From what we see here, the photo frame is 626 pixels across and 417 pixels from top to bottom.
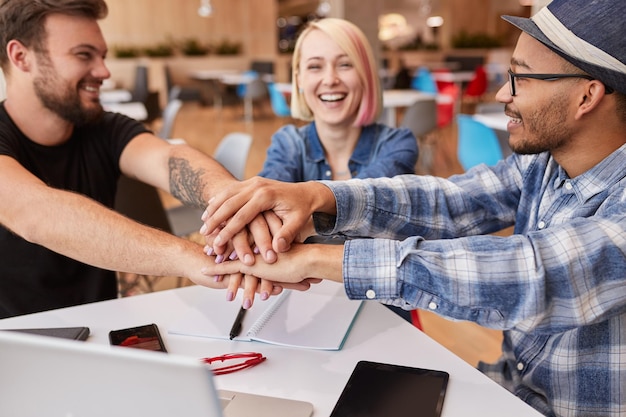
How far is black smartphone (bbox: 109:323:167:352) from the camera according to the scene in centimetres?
116

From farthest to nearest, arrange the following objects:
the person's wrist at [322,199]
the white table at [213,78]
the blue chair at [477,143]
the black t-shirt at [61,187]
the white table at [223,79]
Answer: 1. the white table at [213,78]
2. the white table at [223,79]
3. the blue chair at [477,143]
4. the black t-shirt at [61,187]
5. the person's wrist at [322,199]

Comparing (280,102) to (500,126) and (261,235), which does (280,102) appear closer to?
(500,126)

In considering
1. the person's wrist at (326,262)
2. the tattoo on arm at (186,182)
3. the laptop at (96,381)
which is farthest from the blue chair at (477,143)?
the laptop at (96,381)

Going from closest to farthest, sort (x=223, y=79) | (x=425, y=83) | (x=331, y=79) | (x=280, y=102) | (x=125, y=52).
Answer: (x=331, y=79) < (x=280, y=102) < (x=425, y=83) < (x=223, y=79) < (x=125, y=52)

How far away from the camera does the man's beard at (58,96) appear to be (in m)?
1.78

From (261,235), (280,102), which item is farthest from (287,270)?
(280,102)

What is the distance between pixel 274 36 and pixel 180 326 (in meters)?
13.4

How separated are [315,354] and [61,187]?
1.13m

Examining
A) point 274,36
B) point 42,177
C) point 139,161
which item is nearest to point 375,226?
point 139,161

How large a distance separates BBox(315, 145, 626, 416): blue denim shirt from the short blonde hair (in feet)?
2.22

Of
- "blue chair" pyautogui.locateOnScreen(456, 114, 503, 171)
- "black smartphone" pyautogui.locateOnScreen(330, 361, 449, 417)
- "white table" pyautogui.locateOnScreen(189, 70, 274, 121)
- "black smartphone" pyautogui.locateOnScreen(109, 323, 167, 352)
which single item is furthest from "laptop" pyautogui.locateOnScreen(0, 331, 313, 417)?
"white table" pyautogui.locateOnScreen(189, 70, 274, 121)

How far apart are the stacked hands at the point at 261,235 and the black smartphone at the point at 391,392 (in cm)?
25

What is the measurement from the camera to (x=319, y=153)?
2.13 meters

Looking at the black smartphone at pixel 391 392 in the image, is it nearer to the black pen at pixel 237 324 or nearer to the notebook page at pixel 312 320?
the notebook page at pixel 312 320
